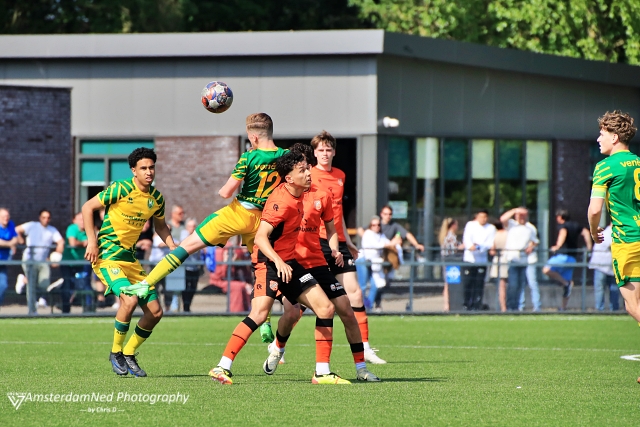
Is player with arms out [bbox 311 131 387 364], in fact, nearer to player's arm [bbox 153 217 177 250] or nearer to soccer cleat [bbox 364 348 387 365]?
soccer cleat [bbox 364 348 387 365]

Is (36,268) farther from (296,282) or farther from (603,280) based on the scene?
(296,282)

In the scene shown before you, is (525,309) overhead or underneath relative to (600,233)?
underneath

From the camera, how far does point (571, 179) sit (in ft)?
94.9

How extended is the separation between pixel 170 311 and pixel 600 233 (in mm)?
11101

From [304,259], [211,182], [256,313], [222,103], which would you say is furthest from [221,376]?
[211,182]

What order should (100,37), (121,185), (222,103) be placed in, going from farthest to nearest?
(100,37)
(222,103)
(121,185)

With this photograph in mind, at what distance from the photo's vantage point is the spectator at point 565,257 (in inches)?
792

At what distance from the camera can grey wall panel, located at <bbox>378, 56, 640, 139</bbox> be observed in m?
26.1

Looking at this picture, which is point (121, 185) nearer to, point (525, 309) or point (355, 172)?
point (525, 309)

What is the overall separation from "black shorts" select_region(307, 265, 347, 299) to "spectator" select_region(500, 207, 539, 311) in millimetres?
10882

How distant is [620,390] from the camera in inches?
353

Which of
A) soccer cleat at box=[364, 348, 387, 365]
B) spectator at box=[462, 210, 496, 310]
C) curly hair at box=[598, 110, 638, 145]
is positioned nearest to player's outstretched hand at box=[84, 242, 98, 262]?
soccer cleat at box=[364, 348, 387, 365]

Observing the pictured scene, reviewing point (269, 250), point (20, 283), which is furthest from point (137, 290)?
point (20, 283)

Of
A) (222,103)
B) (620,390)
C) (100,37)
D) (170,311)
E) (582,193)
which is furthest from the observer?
(582,193)
